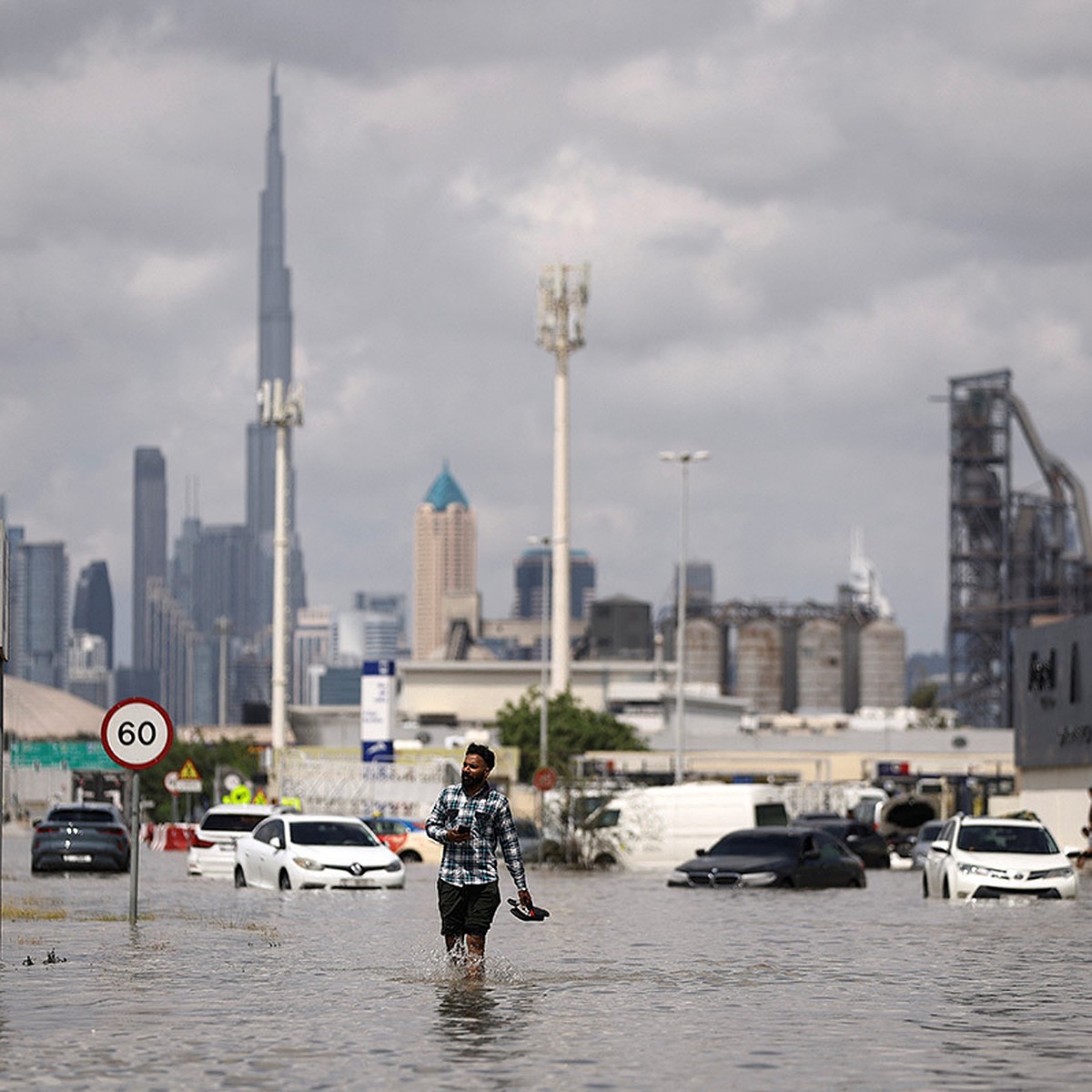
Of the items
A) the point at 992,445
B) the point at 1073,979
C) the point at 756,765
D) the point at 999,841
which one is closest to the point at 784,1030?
the point at 1073,979

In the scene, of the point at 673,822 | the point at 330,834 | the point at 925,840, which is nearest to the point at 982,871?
the point at 330,834

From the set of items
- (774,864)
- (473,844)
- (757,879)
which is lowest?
(757,879)

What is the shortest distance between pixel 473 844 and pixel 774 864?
2108 centimetres

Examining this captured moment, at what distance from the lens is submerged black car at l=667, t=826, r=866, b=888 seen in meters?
36.8

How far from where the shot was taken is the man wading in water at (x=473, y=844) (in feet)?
53.5

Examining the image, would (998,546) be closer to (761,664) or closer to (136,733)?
(761,664)

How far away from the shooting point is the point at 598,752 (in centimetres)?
11038

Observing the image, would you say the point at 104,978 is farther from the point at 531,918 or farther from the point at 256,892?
the point at 256,892

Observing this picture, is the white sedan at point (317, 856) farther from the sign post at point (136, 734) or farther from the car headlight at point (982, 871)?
the sign post at point (136, 734)

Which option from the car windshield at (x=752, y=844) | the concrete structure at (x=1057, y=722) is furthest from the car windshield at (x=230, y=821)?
the concrete structure at (x=1057, y=722)

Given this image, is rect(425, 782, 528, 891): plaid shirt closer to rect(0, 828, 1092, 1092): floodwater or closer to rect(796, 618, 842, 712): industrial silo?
rect(0, 828, 1092, 1092): floodwater

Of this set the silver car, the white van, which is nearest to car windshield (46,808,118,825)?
the white van

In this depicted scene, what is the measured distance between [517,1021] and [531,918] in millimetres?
2419

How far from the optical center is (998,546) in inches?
6137
